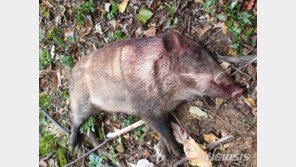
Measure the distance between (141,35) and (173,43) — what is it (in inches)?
40.4

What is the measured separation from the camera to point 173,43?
2992 millimetres

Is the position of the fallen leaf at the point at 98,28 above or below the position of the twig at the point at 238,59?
below

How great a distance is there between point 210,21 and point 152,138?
1832mm

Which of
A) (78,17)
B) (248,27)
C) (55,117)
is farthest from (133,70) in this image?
(55,117)

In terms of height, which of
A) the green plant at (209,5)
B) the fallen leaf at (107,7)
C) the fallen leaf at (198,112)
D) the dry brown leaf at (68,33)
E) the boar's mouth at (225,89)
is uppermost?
the green plant at (209,5)

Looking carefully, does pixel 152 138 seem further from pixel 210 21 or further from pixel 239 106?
pixel 210 21

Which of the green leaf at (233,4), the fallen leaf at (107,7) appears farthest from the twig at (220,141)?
the fallen leaf at (107,7)

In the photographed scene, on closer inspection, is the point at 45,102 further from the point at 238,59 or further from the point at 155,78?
the point at 238,59

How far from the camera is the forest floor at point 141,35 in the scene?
3029mm

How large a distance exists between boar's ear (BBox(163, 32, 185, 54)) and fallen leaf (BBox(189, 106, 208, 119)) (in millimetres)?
857

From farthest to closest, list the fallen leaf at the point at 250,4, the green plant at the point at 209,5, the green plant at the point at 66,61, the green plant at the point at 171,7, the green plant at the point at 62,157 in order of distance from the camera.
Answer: the green plant at the point at 66,61, the green plant at the point at 62,157, the green plant at the point at 171,7, the green plant at the point at 209,5, the fallen leaf at the point at 250,4

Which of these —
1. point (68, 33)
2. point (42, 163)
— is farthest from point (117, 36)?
point (42, 163)

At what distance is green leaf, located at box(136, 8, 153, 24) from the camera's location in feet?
12.6

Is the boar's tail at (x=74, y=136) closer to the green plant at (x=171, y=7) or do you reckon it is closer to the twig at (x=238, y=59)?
the green plant at (x=171, y=7)
